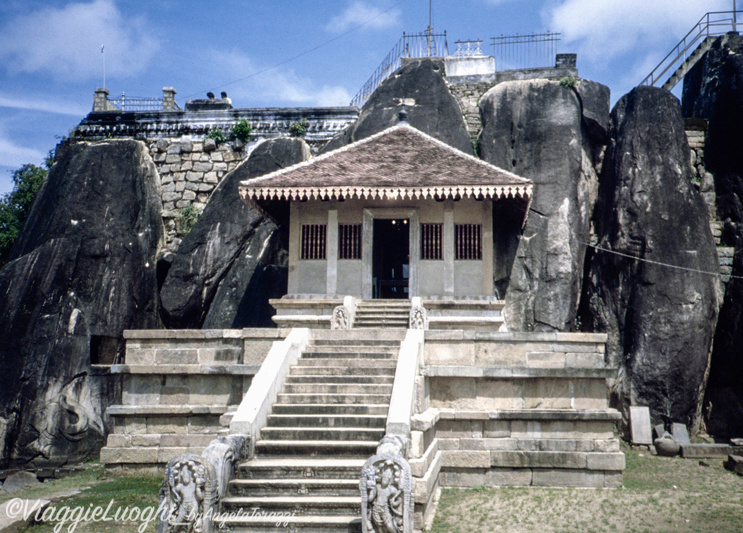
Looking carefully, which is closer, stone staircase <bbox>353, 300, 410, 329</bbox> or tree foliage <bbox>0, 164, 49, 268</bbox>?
stone staircase <bbox>353, 300, 410, 329</bbox>

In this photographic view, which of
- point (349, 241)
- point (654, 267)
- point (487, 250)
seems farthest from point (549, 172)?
Answer: point (349, 241)

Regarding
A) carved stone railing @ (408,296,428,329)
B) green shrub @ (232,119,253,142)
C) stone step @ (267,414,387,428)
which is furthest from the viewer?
green shrub @ (232,119,253,142)

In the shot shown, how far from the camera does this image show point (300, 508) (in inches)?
283

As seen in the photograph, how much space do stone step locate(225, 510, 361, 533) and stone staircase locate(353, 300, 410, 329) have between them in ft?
21.9

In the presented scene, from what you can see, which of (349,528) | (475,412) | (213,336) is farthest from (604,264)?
(349,528)

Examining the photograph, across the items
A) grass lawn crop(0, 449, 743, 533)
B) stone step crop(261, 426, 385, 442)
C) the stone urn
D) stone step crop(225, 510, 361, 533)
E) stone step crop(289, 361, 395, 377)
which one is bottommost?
the stone urn

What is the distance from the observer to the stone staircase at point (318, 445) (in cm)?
715

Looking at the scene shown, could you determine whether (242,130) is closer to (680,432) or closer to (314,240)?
(314,240)

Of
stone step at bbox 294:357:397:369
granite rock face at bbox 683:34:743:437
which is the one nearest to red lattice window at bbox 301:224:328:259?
stone step at bbox 294:357:397:369

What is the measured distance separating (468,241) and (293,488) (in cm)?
910

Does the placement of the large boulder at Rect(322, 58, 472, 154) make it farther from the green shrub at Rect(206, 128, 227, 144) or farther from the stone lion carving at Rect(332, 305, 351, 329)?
the stone lion carving at Rect(332, 305, 351, 329)

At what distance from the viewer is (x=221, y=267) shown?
1967 centimetres

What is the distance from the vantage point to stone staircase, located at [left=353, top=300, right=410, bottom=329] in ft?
44.4

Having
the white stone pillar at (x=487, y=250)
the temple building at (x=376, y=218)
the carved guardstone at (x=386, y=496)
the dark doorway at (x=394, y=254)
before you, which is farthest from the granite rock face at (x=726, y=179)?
the carved guardstone at (x=386, y=496)
